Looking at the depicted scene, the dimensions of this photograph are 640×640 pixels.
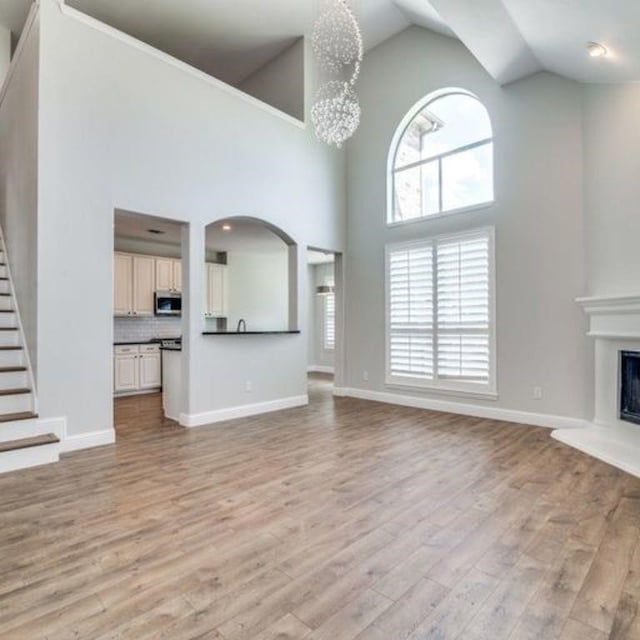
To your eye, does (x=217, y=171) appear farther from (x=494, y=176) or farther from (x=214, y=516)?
(x=214, y=516)

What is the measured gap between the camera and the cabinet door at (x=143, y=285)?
7.20 meters

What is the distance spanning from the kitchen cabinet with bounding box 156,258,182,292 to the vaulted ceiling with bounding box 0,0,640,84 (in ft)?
11.2

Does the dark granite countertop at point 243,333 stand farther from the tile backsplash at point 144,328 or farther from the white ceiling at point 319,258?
the white ceiling at point 319,258

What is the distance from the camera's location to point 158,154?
4430 mm

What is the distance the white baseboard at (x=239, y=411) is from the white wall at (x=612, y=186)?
12.7 feet

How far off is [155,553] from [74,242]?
2976 mm

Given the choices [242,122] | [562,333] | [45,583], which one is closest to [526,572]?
[45,583]

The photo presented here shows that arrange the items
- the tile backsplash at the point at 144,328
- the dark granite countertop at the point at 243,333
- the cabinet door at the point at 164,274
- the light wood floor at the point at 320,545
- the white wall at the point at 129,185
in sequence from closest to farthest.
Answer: the light wood floor at the point at 320,545
the white wall at the point at 129,185
the dark granite countertop at the point at 243,333
the tile backsplash at the point at 144,328
the cabinet door at the point at 164,274

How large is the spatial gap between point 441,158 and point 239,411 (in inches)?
173

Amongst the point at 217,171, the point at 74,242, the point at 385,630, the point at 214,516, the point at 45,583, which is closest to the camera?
the point at 385,630

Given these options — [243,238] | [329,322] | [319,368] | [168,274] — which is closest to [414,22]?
[243,238]

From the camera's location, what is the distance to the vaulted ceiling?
3.25 meters

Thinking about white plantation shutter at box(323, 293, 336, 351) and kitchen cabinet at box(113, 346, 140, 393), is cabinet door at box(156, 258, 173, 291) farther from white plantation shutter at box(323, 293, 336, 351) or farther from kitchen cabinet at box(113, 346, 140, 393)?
white plantation shutter at box(323, 293, 336, 351)

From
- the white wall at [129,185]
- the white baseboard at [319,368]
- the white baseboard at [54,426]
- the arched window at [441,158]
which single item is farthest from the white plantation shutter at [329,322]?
the white baseboard at [54,426]
